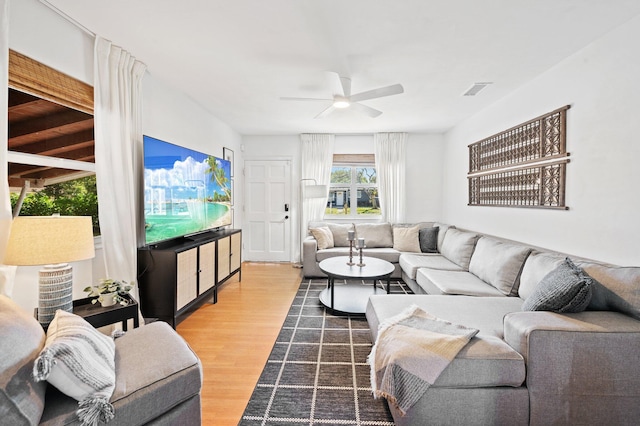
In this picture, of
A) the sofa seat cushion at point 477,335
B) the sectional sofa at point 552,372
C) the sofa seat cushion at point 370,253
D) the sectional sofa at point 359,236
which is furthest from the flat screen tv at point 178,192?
the sectional sofa at point 552,372

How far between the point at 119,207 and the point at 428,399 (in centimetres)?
252

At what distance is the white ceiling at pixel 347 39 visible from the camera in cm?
187

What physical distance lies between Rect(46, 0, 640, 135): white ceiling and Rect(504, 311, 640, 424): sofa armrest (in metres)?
1.88

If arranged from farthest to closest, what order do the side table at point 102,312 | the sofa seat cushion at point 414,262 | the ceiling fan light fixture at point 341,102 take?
1. the sofa seat cushion at point 414,262
2. the ceiling fan light fixture at point 341,102
3. the side table at point 102,312

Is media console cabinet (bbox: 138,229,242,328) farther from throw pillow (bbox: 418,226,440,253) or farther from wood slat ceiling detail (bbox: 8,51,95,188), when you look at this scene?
throw pillow (bbox: 418,226,440,253)

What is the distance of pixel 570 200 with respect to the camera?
248 cm

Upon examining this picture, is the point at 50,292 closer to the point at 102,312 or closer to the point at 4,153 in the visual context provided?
the point at 102,312

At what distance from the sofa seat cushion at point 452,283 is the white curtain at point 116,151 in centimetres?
271

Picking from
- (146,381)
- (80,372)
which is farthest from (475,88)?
(80,372)

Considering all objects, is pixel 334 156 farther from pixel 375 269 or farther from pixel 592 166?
pixel 592 166

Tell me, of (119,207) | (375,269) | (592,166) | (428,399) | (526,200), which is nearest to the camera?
(428,399)

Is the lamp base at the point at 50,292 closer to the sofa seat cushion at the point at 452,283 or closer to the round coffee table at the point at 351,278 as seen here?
the round coffee table at the point at 351,278

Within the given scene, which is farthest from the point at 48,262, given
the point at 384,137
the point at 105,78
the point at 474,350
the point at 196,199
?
the point at 384,137

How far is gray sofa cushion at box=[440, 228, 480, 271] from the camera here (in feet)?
11.6
